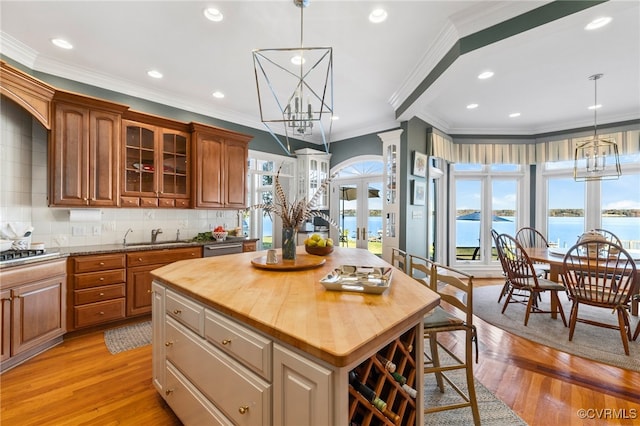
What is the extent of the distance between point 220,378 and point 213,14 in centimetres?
268

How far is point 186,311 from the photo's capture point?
1522 mm

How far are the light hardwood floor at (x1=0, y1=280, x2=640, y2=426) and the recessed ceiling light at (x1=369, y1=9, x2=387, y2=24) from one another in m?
3.08

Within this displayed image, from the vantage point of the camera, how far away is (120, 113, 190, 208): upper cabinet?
137 inches

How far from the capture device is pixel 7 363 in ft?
7.57

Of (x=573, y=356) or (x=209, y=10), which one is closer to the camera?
(x=209, y=10)

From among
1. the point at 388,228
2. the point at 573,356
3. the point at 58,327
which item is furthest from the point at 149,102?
the point at 573,356

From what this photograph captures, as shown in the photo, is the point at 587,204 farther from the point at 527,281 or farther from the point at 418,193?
the point at 418,193

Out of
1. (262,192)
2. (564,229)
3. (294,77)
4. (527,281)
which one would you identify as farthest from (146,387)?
(564,229)

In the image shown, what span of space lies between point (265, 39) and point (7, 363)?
360 cm

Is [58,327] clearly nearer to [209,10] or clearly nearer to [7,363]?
[7,363]

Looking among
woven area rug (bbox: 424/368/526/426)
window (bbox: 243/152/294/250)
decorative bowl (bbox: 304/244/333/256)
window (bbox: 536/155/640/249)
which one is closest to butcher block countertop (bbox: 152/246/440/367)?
decorative bowl (bbox: 304/244/333/256)

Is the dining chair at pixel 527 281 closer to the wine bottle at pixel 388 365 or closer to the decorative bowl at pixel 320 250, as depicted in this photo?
the decorative bowl at pixel 320 250

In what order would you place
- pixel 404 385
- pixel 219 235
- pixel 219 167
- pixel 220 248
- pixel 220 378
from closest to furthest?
pixel 404 385 < pixel 220 378 < pixel 220 248 < pixel 219 235 < pixel 219 167

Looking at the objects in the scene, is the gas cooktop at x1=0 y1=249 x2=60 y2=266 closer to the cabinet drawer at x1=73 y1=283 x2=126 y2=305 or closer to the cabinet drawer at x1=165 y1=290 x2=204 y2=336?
the cabinet drawer at x1=73 y1=283 x2=126 y2=305
